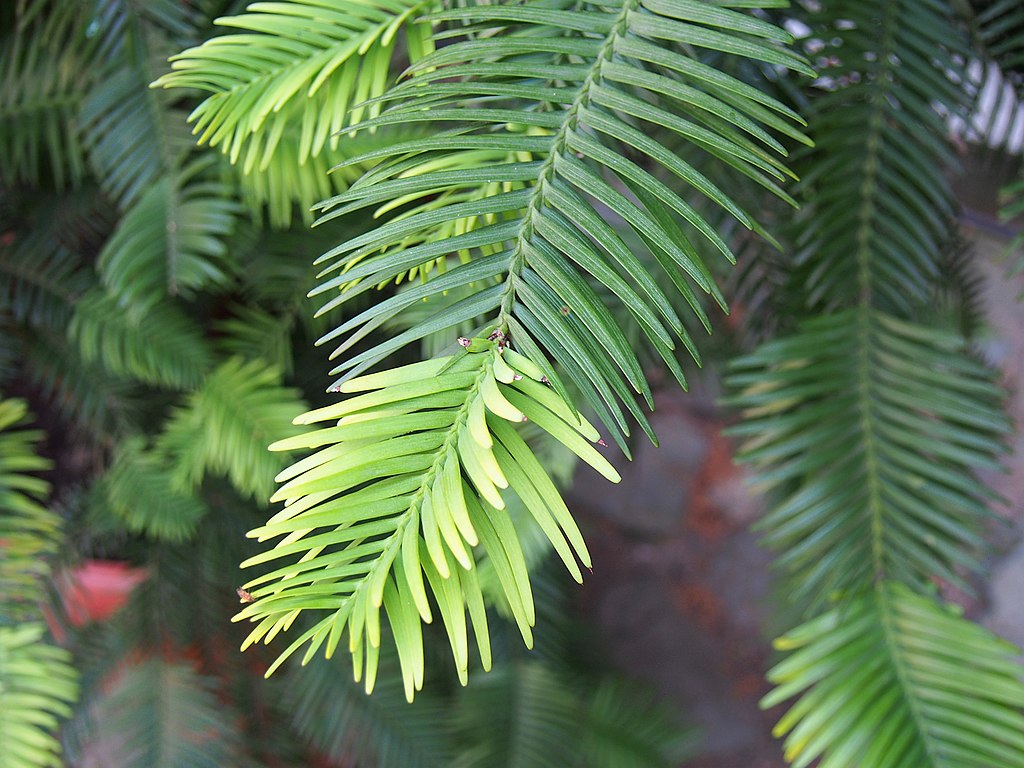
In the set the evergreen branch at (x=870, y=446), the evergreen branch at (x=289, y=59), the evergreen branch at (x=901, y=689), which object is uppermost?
the evergreen branch at (x=289, y=59)

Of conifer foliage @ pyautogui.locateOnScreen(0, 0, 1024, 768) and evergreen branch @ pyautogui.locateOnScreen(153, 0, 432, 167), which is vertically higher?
evergreen branch @ pyautogui.locateOnScreen(153, 0, 432, 167)

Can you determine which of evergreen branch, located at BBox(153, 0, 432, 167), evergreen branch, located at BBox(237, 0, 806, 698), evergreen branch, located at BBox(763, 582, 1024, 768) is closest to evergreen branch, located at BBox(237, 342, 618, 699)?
evergreen branch, located at BBox(237, 0, 806, 698)

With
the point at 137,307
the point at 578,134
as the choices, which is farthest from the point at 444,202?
the point at 137,307

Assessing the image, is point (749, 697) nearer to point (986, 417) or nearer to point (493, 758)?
point (493, 758)

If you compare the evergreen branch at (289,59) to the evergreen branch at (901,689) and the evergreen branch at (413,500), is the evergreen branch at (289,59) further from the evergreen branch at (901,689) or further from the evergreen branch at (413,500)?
the evergreen branch at (901,689)

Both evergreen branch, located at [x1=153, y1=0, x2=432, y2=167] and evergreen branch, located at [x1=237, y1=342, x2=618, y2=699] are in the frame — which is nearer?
evergreen branch, located at [x1=237, y1=342, x2=618, y2=699]

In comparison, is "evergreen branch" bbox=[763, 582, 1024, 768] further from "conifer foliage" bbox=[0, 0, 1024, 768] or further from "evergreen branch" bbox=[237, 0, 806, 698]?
Result: "evergreen branch" bbox=[237, 0, 806, 698]

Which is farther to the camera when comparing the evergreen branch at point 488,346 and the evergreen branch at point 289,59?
the evergreen branch at point 289,59

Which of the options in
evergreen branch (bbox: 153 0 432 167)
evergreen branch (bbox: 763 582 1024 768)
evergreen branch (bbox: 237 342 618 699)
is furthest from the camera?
evergreen branch (bbox: 763 582 1024 768)

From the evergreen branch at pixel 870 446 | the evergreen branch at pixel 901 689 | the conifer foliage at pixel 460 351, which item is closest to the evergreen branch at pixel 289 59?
the conifer foliage at pixel 460 351

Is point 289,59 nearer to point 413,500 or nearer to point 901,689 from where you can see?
point 413,500

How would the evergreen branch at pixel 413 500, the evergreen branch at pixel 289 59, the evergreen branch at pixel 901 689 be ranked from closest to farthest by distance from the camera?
1. the evergreen branch at pixel 413 500
2. the evergreen branch at pixel 289 59
3. the evergreen branch at pixel 901 689

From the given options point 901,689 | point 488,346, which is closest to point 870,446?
point 901,689

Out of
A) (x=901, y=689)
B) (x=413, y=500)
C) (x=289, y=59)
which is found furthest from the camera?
(x=901, y=689)
